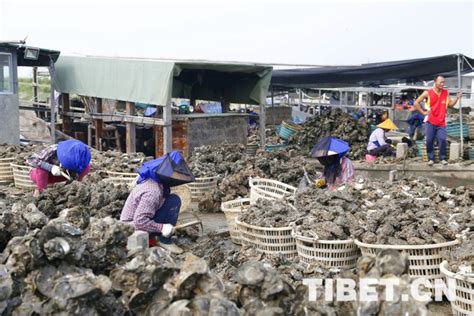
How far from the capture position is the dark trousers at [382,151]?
12.2m

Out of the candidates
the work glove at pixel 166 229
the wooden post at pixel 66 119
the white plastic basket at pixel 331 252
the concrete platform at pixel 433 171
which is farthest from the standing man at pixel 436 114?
the wooden post at pixel 66 119

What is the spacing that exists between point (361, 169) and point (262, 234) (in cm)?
632

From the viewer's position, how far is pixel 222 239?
681 cm

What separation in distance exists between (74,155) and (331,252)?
9.91ft

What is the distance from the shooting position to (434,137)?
457 inches

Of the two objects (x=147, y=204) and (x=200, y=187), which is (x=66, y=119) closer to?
(x=200, y=187)

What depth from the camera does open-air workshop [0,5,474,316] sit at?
9.26ft

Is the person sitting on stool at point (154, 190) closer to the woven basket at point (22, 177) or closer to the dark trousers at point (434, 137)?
the woven basket at point (22, 177)

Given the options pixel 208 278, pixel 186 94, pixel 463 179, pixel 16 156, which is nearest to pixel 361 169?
pixel 463 179

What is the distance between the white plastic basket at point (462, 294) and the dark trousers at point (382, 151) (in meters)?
7.95

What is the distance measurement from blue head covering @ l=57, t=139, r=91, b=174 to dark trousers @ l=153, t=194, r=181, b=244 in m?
1.48

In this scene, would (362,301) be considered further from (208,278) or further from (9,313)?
(9,313)

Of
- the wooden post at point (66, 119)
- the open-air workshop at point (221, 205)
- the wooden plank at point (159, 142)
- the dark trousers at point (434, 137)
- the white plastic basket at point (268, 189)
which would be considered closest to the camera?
the open-air workshop at point (221, 205)

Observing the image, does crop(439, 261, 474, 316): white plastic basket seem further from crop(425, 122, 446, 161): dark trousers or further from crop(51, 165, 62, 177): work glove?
crop(425, 122, 446, 161): dark trousers
